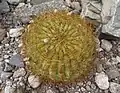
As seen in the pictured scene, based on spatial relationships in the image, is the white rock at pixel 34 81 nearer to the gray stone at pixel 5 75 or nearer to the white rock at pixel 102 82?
the gray stone at pixel 5 75

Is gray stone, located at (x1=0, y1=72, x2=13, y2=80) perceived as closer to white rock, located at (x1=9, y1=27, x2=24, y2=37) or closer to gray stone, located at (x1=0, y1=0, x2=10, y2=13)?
white rock, located at (x1=9, y1=27, x2=24, y2=37)

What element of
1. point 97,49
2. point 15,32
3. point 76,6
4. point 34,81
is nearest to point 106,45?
point 97,49

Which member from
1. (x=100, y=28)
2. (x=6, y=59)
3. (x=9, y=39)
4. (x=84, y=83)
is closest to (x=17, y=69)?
(x=6, y=59)

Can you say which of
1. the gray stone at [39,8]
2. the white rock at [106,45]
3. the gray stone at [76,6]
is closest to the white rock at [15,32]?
the gray stone at [39,8]

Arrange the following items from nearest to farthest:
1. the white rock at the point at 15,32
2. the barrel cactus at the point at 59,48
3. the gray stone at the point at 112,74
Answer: the barrel cactus at the point at 59,48 → the gray stone at the point at 112,74 → the white rock at the point at 15,32

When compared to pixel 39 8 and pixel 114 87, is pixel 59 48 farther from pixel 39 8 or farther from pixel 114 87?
pixel 39 8

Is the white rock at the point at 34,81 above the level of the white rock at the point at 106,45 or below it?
below

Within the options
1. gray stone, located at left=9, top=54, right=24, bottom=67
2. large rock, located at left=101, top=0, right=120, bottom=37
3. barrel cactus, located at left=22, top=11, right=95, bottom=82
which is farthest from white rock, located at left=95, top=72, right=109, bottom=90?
gray stone, located at left=9, top=54, right=24, bottom=67

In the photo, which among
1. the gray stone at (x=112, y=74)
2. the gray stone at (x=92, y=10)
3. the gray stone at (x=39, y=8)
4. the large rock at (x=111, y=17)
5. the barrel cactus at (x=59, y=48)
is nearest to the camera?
the barrel cactus at (x=59, y=48)

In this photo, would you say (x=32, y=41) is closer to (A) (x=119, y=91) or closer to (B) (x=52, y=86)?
(B) (x=52, y=86)
